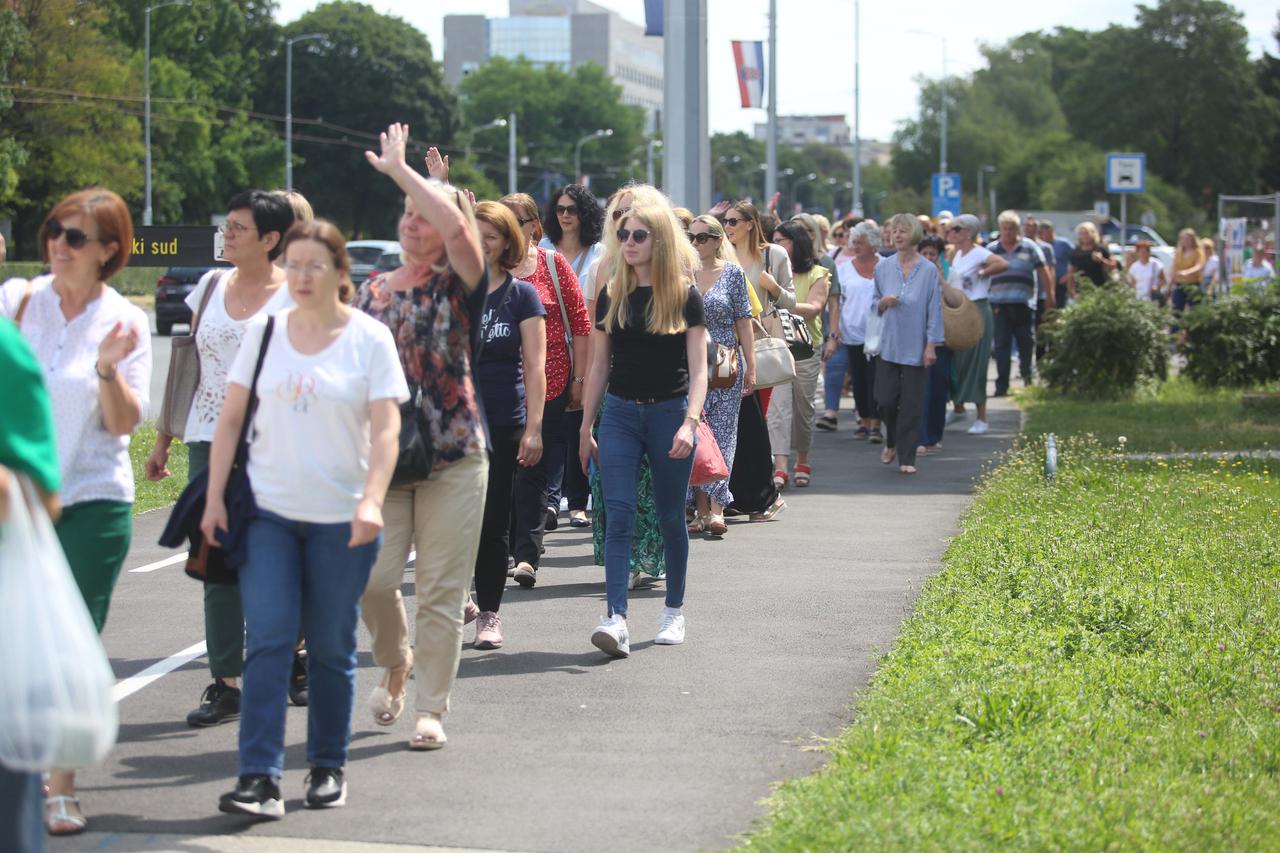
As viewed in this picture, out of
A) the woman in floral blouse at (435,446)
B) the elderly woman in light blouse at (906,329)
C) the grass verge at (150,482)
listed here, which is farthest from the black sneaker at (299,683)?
the elderly woman in light blouse at (906,329)

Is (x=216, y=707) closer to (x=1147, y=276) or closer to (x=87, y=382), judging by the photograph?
(x=87, y=382)

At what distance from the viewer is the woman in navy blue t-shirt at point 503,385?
7.23 meters

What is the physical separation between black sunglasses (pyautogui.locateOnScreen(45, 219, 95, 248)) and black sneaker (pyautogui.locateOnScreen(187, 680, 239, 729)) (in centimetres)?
188

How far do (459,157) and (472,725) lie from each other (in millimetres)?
95279

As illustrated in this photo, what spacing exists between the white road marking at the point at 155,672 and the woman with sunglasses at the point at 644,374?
159cm

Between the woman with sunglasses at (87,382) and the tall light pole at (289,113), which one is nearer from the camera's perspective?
the woman with sunglasses at (87,382)

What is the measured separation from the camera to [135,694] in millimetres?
6707

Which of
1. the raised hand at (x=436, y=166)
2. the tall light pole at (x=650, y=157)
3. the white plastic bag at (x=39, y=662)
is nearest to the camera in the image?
the white plastic bag at (x=39, y=662)

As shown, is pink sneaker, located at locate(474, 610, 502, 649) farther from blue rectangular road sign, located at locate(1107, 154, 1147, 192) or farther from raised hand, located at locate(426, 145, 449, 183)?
blue rectangular road sign, located at locate(1107, 154, 1147, 192)

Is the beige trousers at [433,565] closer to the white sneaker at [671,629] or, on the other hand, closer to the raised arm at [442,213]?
the raised arm at [442,213]

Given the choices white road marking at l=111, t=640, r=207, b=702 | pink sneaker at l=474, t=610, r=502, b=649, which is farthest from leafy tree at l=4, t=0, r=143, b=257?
pink sneaker at l=474, t=610, r=502, b=649

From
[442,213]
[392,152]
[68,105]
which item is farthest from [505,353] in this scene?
[68,105]

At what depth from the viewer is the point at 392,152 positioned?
548cm

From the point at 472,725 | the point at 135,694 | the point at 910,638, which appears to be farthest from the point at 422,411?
the point at 910,638
